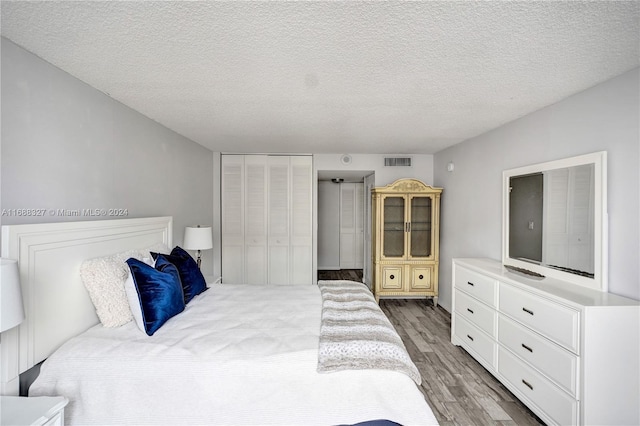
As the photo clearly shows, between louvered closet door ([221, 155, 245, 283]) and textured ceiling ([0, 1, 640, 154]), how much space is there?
6.33 feet

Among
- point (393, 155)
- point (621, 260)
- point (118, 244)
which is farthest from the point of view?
point (393, 155)

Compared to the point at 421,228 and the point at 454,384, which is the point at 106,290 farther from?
the point at 421,228

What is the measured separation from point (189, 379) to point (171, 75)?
1.88 metres

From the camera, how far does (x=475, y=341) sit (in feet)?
8.64

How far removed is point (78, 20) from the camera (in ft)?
4.22

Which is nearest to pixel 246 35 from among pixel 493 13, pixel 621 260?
pixel 493 13

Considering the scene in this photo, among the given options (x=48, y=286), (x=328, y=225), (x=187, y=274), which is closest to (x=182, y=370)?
(x=48, y=286)

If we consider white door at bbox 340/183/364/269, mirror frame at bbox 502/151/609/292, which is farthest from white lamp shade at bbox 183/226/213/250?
white door at bbox 340/183/364/269

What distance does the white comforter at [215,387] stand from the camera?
1415 millimetres

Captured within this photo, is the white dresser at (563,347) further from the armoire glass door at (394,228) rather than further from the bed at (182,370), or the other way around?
the armoire glass door at (394,228)

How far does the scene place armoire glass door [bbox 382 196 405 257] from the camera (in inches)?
166

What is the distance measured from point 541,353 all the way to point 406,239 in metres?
2.39

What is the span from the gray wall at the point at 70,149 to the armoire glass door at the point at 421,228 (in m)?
3.37

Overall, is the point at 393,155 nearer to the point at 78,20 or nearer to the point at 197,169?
the point at 197,169
